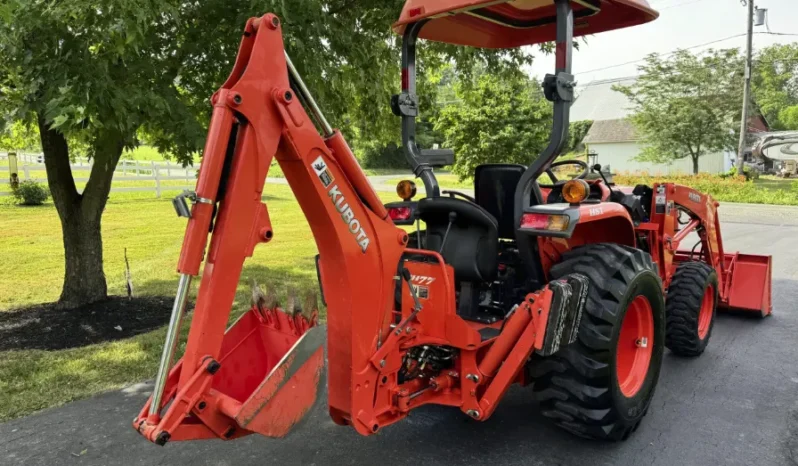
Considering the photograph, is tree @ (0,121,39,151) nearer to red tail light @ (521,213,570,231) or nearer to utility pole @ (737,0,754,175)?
red tail light @ (521,213,570,231)

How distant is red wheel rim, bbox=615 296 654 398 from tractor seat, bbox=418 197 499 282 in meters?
0.99

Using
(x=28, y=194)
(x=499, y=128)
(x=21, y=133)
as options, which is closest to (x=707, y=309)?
(x=21, y=133)

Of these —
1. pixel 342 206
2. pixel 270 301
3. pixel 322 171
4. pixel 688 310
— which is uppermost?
pixel 322 171

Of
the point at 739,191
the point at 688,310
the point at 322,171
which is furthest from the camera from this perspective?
the point at 739,191

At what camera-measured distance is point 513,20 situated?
4.27 meters

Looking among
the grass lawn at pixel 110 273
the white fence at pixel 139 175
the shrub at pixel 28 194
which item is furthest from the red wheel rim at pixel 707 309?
the shrub at pixel 28 194

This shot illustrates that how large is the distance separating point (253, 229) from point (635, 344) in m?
2.59

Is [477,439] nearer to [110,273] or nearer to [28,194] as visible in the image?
[110,273]

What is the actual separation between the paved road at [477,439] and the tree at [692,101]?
27.5 metres

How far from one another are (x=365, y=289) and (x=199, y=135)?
208cm

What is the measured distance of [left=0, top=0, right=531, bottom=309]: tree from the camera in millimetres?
3527

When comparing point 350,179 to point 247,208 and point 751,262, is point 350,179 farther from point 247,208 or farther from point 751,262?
point 751,262

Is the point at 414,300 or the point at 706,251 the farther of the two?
the point at 706,251

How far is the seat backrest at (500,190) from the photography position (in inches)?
142
